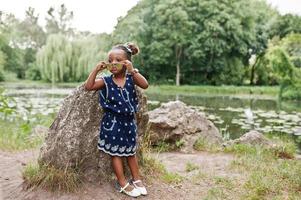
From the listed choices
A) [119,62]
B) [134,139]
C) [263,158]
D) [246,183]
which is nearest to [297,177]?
[246,183]

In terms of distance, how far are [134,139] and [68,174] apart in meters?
0.69

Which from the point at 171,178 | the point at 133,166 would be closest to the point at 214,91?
the point at 171,178

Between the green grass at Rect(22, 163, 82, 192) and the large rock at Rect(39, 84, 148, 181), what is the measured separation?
61mm

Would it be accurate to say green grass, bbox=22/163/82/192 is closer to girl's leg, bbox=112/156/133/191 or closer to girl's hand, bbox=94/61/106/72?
girl's leg, bbox=112/156/133/191

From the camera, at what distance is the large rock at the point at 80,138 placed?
3.86 meters

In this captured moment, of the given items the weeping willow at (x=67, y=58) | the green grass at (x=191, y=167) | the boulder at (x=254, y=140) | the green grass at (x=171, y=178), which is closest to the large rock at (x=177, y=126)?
the boulder at (x=254, y=140)

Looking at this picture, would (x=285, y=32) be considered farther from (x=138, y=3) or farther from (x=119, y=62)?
(x=119, y=62)

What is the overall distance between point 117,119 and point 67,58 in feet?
80.1

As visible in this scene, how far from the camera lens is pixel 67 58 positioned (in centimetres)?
2741

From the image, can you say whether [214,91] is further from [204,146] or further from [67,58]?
[204,146]

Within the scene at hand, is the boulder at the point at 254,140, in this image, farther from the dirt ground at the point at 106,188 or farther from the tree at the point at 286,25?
the tree at the point at 286,25

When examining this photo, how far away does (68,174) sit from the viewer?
150 inches

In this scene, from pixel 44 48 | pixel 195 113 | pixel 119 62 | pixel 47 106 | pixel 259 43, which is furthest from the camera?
pixel 259 43

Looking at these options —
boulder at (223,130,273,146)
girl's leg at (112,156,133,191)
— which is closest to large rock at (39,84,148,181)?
girl's leg at (112,156,133,191)
